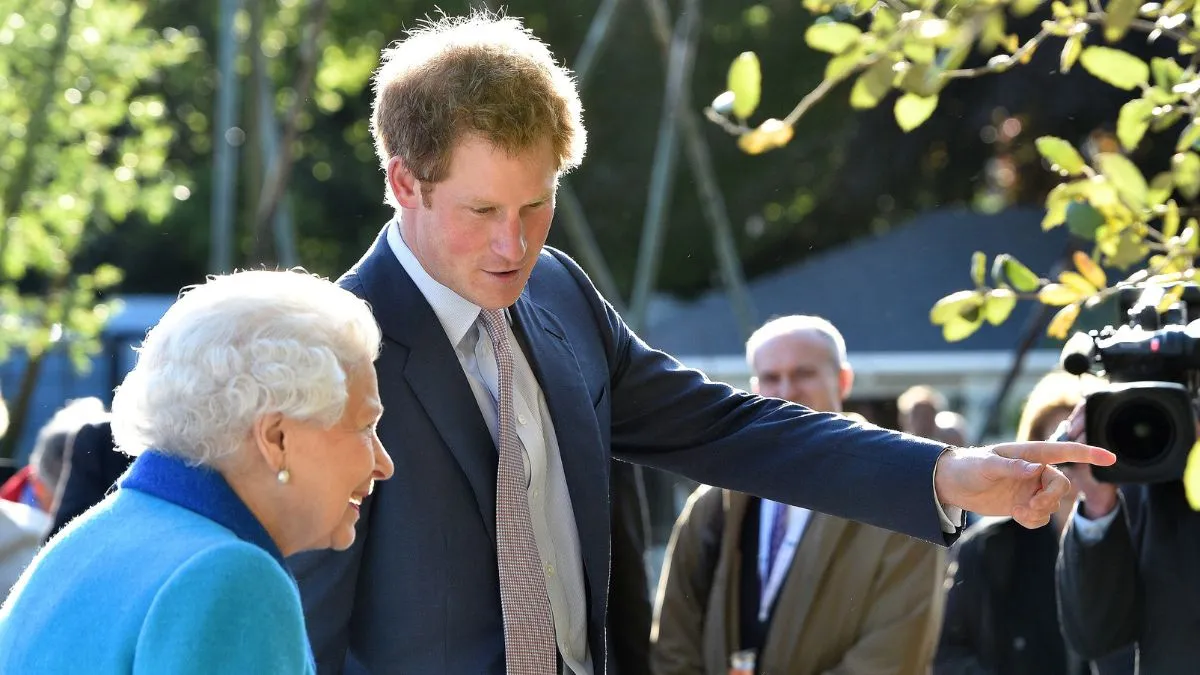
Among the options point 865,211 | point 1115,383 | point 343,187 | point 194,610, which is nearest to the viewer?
point 194,610

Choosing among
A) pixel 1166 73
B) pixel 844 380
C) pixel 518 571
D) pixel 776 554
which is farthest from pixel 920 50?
pixel 844 380

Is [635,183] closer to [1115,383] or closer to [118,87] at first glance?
[118,87]

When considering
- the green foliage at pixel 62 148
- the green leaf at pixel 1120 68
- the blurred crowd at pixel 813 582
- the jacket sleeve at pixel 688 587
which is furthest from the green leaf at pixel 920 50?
the green foliage at pixel 62 148

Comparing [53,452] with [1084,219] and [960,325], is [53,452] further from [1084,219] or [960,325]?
[1084,219]

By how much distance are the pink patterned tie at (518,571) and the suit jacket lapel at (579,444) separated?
0.10m

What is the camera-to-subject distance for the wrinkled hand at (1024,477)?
2781 mm

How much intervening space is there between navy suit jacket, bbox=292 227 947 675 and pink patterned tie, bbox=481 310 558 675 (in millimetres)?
26

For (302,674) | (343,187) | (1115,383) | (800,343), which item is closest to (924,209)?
(343,187)

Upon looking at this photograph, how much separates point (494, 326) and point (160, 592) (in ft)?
3.88

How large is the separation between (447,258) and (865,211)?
748 inches

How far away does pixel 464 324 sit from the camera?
2955 mm

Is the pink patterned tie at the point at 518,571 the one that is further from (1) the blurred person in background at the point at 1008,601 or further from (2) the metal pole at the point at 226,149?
(2) the metal pole at the point at 226,149

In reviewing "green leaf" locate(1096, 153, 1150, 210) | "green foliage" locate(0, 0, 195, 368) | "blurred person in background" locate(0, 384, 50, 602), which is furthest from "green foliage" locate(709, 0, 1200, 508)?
"green foliage" locate(0, 0, 195, 368)

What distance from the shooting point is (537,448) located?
9.74 ft
